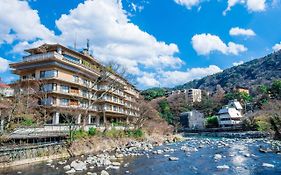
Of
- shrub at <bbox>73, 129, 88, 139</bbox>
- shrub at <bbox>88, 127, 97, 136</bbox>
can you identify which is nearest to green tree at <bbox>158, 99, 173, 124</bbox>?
shrub at <bbox>88, 127, 97, 136</bbox>

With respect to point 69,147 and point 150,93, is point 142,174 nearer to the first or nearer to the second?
point 69,147

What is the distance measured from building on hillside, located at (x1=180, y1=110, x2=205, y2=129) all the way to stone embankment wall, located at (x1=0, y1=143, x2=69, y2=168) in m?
70.8

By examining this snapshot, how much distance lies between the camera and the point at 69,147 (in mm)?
31000

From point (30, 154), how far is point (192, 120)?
252ft

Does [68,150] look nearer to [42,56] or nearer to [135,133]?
[42,56]

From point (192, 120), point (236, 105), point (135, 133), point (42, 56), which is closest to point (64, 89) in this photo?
point (42, 56)

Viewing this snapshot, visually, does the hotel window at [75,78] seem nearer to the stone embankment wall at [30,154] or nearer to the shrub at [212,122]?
the stone embankment wall at [30,154]

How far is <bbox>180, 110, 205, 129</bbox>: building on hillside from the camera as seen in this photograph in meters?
95.9

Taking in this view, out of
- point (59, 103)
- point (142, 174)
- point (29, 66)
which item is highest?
point (29, 66)

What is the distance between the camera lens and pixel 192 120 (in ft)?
317

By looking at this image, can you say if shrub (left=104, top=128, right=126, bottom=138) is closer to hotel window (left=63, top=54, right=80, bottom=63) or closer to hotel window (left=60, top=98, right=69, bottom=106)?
hotel window (left=60, top=98, right=69, bottom=106)

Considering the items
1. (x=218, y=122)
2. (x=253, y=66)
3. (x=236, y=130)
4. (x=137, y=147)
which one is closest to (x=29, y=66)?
(x=137, y=147)

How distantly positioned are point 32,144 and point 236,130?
196ft

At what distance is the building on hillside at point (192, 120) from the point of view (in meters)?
95.9
